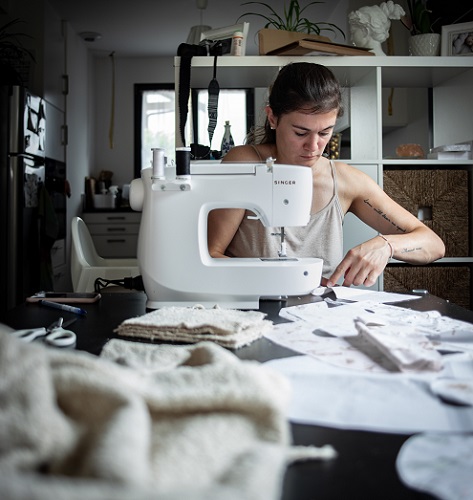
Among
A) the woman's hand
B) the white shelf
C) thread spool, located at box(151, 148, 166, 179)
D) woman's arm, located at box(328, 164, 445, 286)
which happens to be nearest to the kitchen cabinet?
the white shelf

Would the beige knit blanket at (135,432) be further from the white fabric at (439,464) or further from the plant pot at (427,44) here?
the plant pot at (427,44)

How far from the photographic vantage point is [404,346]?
0.82 m

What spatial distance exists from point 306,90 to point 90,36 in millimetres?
4597

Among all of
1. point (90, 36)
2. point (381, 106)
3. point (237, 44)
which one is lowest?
point (381, 106)

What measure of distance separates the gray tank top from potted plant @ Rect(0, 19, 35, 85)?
2.89 meters

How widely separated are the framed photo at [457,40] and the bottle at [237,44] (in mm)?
951

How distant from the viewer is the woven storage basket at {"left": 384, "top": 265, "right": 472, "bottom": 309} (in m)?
2.48

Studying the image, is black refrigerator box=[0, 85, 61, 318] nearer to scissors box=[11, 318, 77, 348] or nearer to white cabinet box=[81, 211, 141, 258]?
white cabinet box=[81, 211, 141, 258]

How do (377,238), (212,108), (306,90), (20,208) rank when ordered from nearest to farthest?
(377,238), (306,90), (212,108), (20,208)

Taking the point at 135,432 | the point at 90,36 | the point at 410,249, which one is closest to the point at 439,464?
the point at 135,432

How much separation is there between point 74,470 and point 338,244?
5.20ft

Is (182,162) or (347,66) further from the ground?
(347,66)

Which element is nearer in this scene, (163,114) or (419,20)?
(419,20)

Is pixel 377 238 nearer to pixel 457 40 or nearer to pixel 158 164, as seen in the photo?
pixel 158 164
